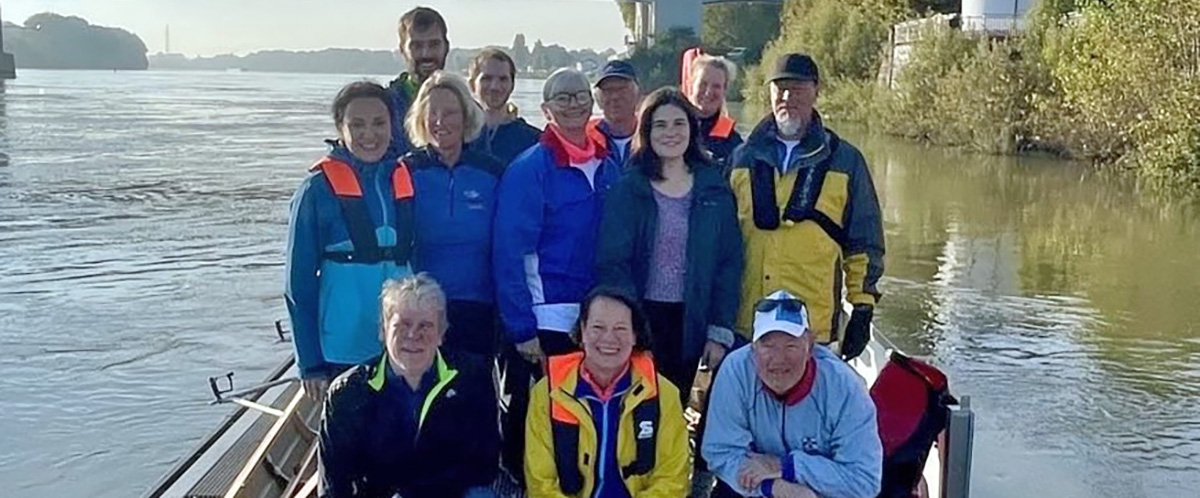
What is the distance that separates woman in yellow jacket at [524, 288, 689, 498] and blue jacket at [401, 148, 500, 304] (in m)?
0.49

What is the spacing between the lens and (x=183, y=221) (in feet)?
50.7

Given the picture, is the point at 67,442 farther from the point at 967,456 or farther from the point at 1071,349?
the point at 1071,349

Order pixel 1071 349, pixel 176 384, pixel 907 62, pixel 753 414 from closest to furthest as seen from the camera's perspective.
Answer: pixel 753 414 < pixel 176 384 < pixel 1071 349 < pixel 907 62

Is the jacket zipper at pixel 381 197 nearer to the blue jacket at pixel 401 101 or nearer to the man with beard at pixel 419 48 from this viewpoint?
Answer: the blue jacket at pixel 401 101

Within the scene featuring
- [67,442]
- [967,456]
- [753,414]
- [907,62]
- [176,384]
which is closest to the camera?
[753,414]

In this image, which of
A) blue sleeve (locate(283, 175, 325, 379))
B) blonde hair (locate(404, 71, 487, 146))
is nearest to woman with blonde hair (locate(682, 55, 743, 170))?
blonde hair (locate(404, 71, 487, 146))

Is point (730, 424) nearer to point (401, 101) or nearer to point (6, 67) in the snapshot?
point (401, 101)

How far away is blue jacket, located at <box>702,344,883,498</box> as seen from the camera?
3.32 metres

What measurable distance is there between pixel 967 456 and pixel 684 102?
1.49 metres

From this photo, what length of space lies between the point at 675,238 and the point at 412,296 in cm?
90

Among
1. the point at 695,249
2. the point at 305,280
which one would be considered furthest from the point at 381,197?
the point at 695,249

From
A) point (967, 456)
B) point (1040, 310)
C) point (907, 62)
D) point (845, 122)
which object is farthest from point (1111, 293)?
point (845, 122)

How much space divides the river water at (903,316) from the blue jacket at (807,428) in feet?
10.6

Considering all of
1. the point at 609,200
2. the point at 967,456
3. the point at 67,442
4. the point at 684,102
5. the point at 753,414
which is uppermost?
the point at 684,102
